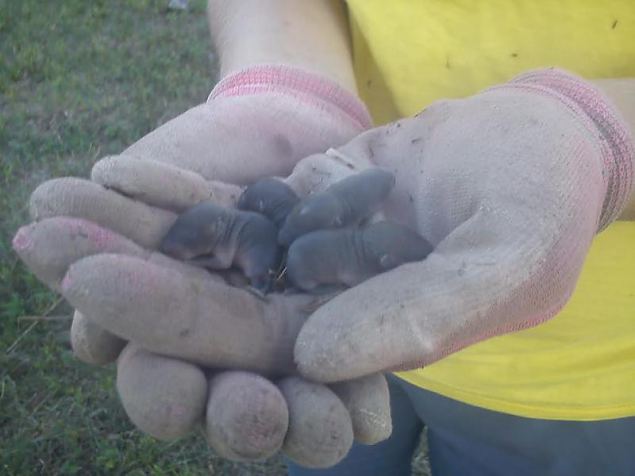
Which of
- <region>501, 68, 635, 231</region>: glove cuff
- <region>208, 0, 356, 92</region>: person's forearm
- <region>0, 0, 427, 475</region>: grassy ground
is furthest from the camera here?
<region>0, 0, 427, 475</region>: grassy ground

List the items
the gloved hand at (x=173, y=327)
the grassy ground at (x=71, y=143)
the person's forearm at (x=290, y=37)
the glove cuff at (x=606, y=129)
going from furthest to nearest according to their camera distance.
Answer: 1. the grassy ground at (x=71, y=143)
2. the person's forearm at (x=290, y=37)
3. the glove cuff at (x=606, y=129)
4. the gloved hand at (x=173, y=327)

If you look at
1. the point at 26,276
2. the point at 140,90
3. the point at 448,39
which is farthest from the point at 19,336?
the point at 448,39

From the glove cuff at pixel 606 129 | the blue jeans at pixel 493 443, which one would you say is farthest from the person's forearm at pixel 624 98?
the blue jeans at pixel 493 443

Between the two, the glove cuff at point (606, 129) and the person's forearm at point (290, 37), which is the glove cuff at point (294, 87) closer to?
the person's forearm at point (290, 37)

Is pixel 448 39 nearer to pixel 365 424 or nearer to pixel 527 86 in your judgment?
pixel 527 86

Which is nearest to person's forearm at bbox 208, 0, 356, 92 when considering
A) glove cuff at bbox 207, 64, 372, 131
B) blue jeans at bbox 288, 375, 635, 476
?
glove cuff at bbox 207, 64, 372, 131

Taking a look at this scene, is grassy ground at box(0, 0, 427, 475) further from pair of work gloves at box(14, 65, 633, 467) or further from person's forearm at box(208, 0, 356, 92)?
pair of work gloves at box(14, 65, 633, 467)
